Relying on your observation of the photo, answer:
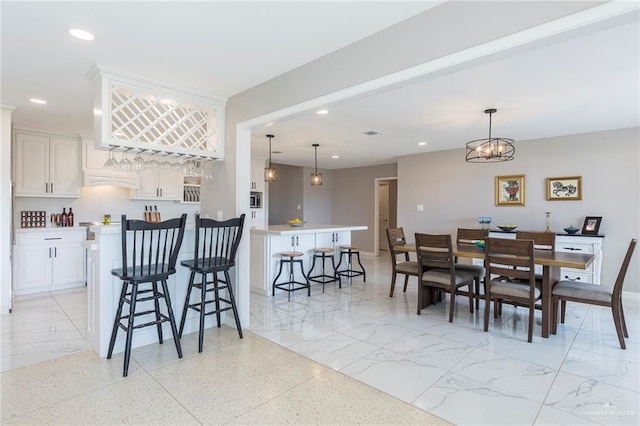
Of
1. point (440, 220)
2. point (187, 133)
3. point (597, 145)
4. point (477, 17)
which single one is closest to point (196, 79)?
point (187, 133)

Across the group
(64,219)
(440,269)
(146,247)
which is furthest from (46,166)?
(440,269)

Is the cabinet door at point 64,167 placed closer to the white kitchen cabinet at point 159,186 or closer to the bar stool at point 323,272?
the white kitchen cabinet at point 159,186

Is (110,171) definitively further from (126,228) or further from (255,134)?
(126,228)

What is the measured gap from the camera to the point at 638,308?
4.18 metres

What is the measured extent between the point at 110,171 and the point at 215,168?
281cm

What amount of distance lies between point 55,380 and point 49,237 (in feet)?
10.7

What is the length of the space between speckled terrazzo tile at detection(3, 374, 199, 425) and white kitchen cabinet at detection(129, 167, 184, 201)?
4131mm

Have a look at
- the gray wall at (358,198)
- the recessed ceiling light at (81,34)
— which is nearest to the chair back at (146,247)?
the recessed ceiling light at (81,34)

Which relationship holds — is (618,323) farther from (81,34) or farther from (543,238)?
(81,34)

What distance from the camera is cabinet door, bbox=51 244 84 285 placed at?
486 cm

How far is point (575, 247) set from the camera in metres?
4.77

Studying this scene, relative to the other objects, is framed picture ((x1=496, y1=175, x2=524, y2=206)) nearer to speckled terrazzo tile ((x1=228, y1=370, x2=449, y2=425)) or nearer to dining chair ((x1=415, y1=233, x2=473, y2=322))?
dining chair ((x1=415, y1=233, x2=473, y2=322))

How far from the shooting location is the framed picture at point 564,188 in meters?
5.00

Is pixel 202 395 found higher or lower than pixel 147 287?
lower
